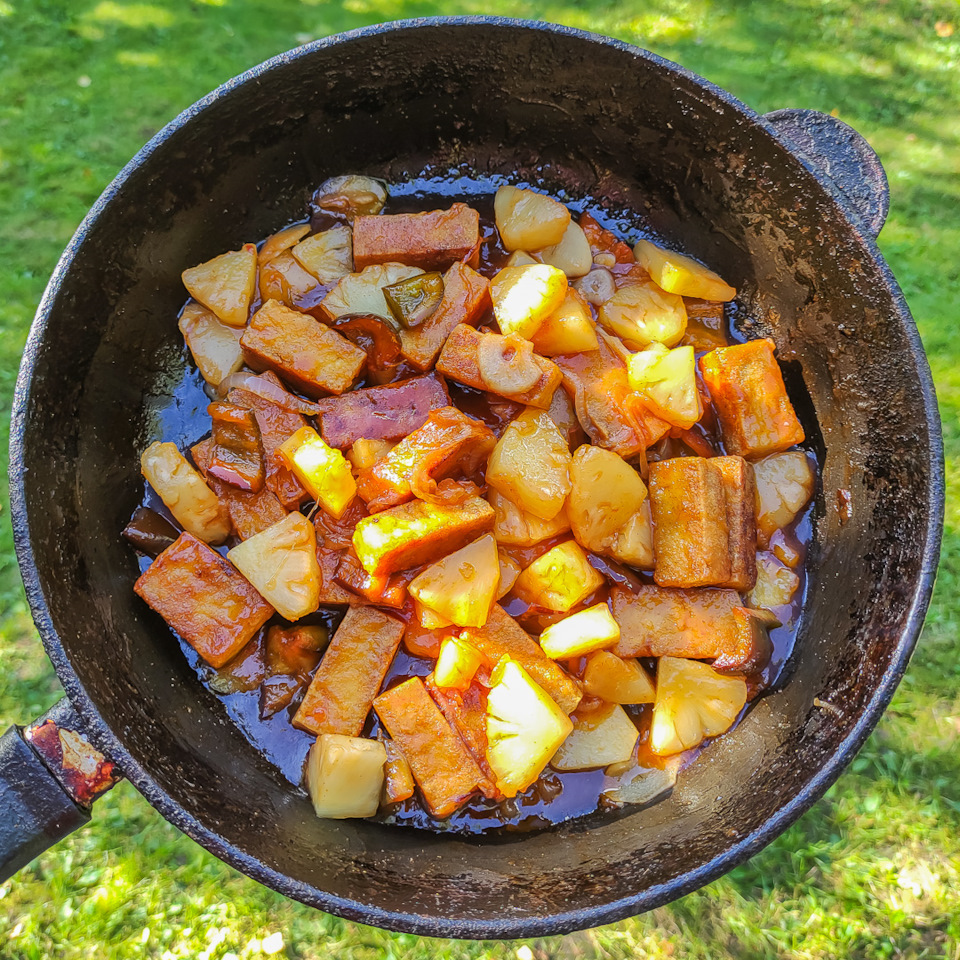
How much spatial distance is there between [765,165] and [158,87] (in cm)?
317

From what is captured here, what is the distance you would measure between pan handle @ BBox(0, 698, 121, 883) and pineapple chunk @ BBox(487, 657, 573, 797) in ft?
3.11

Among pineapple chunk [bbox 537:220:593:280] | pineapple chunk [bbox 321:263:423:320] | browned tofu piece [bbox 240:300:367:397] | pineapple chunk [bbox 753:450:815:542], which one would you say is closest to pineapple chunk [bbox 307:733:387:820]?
browned tofu piece [bbox 240:300:367:397]

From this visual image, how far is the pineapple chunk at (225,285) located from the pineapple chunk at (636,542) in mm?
1394

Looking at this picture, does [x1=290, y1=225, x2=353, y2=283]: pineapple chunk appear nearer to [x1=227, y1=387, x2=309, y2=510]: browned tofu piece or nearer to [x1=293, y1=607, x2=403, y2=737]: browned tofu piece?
[x1=227, y1=387, x2=309, y2=510]: browned tofu piece

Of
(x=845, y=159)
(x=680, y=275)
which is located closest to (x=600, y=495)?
(x=680, y=275)

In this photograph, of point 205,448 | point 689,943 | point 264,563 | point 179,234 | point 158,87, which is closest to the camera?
point 264,563

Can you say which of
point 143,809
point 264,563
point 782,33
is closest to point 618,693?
point 264,563

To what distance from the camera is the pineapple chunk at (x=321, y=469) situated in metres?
2.02

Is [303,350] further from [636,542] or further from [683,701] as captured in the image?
[683,701]

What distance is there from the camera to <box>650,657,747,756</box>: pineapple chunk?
2.08 m

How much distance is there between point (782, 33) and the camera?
3908mm

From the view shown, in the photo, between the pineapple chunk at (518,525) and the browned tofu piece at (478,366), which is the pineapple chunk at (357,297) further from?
the pineapple chunk at (518,525)

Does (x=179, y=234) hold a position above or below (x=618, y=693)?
above

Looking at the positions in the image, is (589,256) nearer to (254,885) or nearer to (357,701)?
(357,701)
